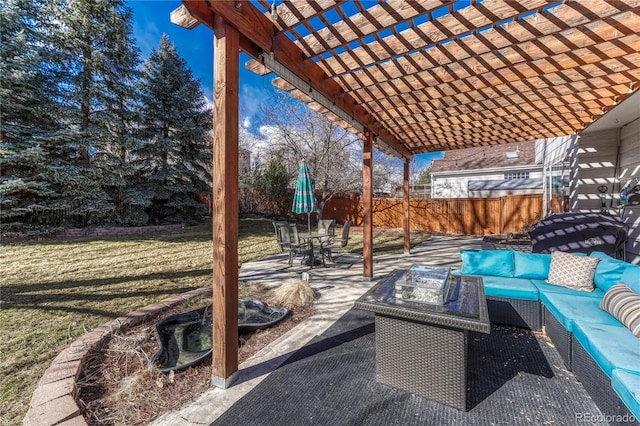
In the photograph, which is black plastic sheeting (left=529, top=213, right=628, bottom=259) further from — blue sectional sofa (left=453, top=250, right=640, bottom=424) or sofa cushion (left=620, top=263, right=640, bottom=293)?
sofa cushion (left=620, top=263, right=640, bottom=293)

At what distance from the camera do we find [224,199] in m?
2.07

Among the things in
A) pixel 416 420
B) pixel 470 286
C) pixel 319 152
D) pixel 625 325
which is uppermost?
pixel 319 152

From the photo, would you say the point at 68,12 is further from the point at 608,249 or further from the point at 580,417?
the point at 608,249

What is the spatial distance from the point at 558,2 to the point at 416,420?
11.3 ft

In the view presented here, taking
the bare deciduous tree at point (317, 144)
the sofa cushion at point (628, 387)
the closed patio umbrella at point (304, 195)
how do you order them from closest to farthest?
the sofa cushion at point (628, 387)
the closed patio umbrella at point (304, 195)
the bare deciduous tree at point (317, 144)

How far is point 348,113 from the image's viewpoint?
168 inches

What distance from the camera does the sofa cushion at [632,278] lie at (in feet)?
8.33

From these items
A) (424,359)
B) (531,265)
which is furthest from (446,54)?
(424,359)

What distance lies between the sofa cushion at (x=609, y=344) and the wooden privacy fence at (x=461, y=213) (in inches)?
351

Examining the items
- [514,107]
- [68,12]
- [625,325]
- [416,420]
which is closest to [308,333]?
[416,420]

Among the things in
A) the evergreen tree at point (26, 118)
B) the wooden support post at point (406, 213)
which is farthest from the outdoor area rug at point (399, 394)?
the evergreen tree at point (26, 118)

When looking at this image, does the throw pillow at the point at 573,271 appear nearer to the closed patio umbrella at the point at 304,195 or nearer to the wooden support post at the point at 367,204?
the wooden support post at the point at 367,204

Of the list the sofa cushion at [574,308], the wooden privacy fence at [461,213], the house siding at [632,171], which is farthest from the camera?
the wooden privacy fence at [461,213]

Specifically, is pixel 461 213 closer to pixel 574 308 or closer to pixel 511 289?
pixel 511 289
